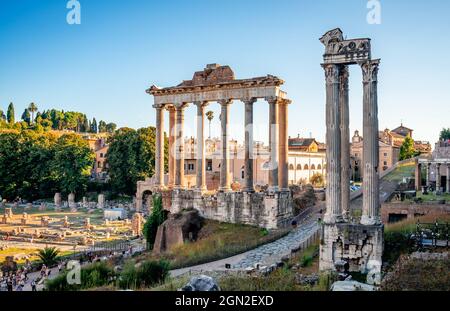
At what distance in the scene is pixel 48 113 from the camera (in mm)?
148250

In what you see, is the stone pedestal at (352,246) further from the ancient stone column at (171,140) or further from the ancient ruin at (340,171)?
the ancient stone column at (171,140)

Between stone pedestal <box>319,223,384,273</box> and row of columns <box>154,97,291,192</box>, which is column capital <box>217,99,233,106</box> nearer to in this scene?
row of columns <box>154,97,291,192</box>

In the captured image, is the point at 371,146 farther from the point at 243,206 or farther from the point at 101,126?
the point at 101,126

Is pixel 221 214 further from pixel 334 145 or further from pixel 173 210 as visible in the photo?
pixel 334 145

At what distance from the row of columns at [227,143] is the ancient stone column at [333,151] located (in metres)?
9.50

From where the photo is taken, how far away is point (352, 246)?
16719 mm

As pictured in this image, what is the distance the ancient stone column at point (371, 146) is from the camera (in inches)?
657

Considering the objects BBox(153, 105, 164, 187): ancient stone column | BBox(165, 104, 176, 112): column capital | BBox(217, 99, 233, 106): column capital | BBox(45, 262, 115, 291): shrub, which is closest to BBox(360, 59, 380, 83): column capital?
BBox(45, 262, 115, 291): shrub

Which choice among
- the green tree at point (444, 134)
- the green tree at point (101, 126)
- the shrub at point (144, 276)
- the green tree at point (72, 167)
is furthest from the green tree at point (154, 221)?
the green tree at point (101, 126)

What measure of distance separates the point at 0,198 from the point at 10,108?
70.4 meters

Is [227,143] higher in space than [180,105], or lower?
lower

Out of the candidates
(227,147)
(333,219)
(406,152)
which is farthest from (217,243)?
(406,152)

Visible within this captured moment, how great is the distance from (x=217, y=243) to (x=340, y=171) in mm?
9813
